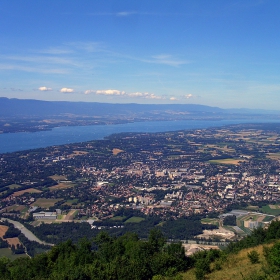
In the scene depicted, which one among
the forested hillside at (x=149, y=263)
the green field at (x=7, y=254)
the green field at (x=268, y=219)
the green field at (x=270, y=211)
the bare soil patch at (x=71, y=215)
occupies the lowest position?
the bare soil patch at (x=71, y=215)

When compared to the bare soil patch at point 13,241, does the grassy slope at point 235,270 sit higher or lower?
higher

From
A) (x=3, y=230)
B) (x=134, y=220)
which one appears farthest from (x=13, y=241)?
(x=134, y=220)

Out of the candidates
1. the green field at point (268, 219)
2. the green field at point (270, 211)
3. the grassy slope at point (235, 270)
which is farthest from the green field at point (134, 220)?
the grassy slope at point (235, 270)

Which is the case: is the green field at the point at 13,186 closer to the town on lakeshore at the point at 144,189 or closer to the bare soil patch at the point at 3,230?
the town on lakeshore at the point at 144,189

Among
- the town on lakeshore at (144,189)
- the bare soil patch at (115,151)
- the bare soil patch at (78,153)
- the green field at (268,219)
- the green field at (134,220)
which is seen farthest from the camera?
the bare soil patch at (115,151)

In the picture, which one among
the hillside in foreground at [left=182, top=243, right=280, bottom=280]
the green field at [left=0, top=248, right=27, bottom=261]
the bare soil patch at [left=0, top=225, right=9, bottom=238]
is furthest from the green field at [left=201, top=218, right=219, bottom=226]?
the bare soil patch at [left=0, top=225, right=9, bottom=238]
